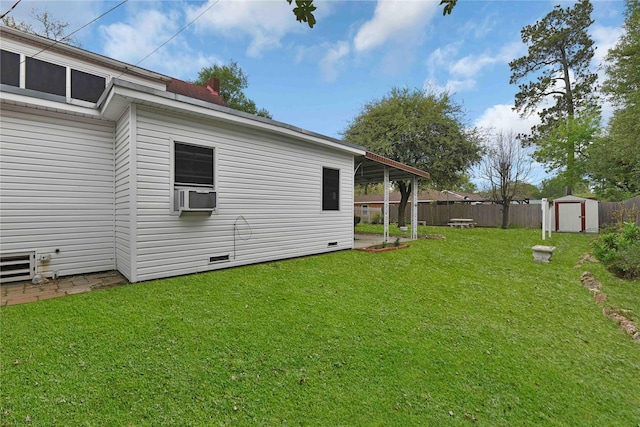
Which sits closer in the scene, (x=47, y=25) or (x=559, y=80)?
(x=47, y=25)

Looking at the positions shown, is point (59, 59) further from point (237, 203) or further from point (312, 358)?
point (312, 358)

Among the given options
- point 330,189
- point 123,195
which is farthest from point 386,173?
point 123,195

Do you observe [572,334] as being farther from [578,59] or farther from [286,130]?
[578,59]

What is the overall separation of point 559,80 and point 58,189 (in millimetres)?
26103

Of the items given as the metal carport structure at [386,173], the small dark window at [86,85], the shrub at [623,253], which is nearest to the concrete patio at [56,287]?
the small dark window at [86,85]

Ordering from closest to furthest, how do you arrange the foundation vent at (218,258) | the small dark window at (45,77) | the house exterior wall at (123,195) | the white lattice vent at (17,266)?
the white lattice vent at (17,266) → the house exterior wall at (123,195) → the foundation vent at (218,258) → the small dark window at (45,77)

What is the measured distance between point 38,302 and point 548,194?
187 ft

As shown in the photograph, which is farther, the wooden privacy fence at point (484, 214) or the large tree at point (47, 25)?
the wooden privacy fence at point (484, 214)

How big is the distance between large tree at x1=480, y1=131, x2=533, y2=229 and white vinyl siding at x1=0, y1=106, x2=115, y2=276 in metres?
18.2

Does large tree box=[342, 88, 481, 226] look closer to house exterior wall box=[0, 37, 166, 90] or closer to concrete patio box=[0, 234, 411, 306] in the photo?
house exterior wall box=[0, 37, 166, 90]

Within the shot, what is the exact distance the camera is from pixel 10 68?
5422 mm

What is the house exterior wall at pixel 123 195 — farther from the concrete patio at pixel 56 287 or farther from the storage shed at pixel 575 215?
the storage shed at pixel 575 215

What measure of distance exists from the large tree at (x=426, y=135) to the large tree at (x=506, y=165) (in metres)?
4.83

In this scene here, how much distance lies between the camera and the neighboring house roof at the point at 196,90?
9.06 m
